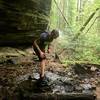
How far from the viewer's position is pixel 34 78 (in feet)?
19.9

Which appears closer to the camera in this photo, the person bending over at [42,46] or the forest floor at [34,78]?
the forest floor at [34,78]

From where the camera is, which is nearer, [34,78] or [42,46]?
[42,46]

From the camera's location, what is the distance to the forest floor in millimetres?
5113

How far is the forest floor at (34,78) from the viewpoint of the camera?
16.8 ft

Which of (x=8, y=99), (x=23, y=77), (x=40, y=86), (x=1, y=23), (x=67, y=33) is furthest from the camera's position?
(x=67, y=33)

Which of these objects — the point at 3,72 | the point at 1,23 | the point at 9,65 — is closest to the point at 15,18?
the point at 1,23

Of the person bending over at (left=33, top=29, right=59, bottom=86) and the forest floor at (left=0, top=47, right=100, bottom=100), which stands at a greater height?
the person bending over at (left=33, top=29, right=59, bottom=86)

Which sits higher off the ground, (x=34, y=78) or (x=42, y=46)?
(x=42, y=46)

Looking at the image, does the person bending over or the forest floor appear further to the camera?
the person bending over

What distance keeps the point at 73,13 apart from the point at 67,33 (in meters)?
7.41

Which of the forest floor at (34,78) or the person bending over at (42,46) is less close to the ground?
the person bending over at (42,46)

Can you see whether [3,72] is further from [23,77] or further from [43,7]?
[43,7]

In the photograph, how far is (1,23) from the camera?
877 centimetres

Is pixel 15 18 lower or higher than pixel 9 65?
higher
